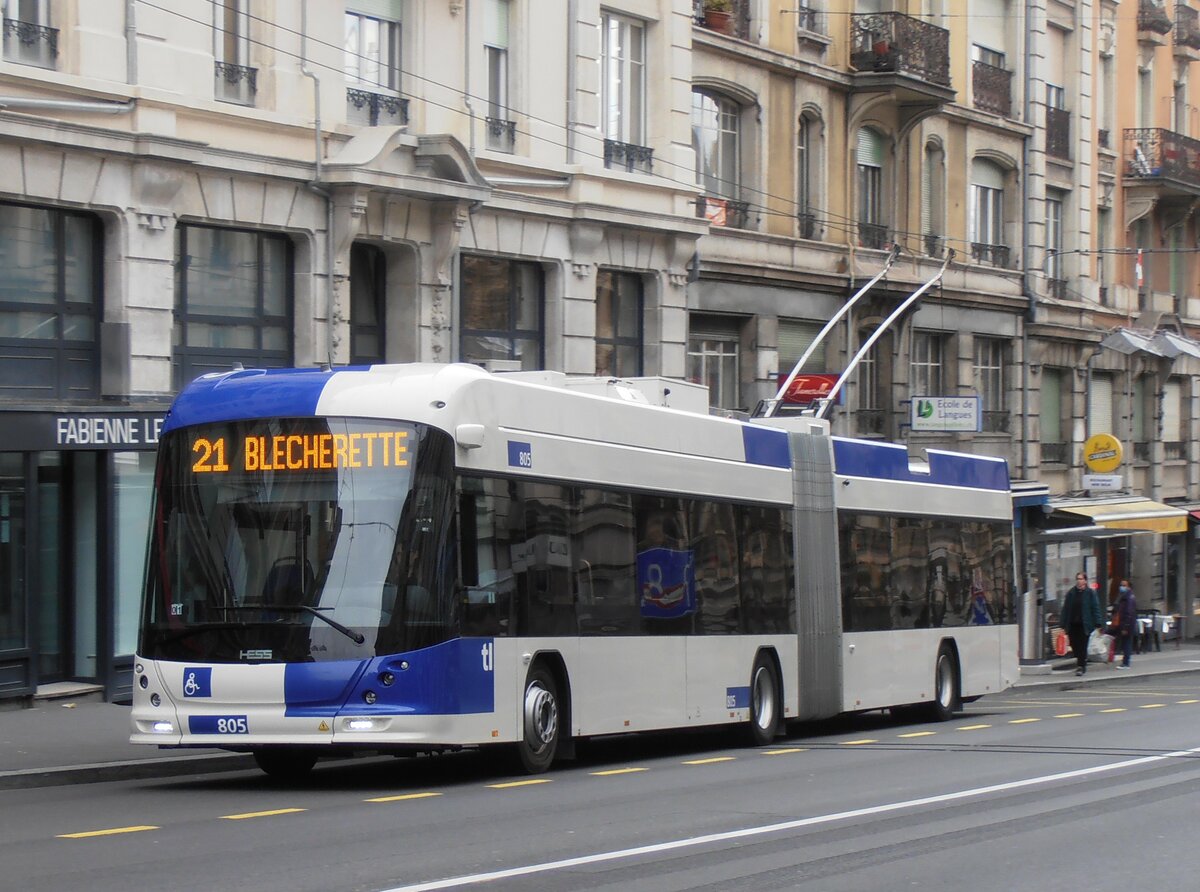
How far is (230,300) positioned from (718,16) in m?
12.6

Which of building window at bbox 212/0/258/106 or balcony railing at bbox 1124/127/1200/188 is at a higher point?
balcony railing at bbox 1124/127/1200/188

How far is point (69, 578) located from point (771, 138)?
1712 centimetres

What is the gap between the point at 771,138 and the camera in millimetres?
34125

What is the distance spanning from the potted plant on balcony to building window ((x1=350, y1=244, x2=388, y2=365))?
31.3 ft

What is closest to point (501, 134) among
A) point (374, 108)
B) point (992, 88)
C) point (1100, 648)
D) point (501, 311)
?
point (501, 311)

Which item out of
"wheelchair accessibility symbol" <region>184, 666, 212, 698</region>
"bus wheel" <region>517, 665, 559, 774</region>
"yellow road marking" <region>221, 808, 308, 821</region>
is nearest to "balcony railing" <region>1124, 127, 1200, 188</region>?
"bus wheel" <region>517, 665, 559, 774</region>

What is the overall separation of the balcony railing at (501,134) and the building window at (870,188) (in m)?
11.7

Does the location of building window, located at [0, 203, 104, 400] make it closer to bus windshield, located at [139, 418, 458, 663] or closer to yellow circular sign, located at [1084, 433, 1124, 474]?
bus windshield, located at [139, 418, 458, 663]

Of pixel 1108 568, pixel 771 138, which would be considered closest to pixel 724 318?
pixel 771 138

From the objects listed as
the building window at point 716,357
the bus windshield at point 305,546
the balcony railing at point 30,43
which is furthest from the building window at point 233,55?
the building window at point 716,357

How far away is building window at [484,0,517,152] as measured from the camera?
2655 cm

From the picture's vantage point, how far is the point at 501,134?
26.7 m

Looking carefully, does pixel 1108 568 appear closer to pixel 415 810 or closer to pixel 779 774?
pixel 779 774

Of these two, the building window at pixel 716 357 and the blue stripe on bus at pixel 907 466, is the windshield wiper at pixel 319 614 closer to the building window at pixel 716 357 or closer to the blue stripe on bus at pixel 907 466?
the blue stripe on bus at pixel 907 466
